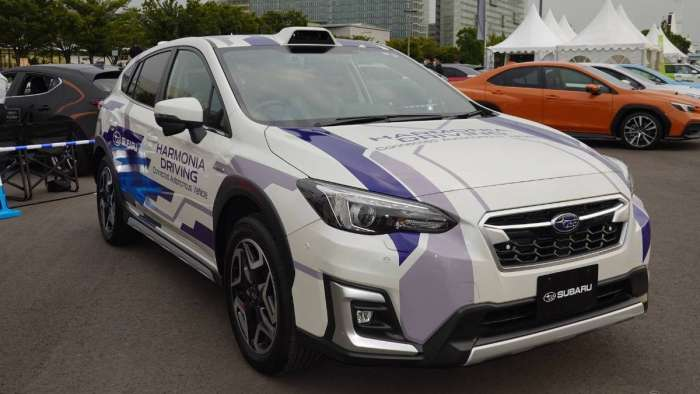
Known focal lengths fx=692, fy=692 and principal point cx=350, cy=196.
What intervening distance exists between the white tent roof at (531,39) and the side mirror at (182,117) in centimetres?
2457

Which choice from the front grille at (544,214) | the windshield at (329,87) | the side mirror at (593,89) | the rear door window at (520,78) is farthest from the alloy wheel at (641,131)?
the front grille at (544,214)

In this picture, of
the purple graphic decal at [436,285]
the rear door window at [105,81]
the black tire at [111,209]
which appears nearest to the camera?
the purple graphic decal at [436,285]

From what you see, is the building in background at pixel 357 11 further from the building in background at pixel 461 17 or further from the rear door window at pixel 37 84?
Answer: the rear door window at pixel 37 84

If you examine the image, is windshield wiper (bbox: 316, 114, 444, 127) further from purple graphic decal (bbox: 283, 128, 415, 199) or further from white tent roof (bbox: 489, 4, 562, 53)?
white tent roof (bbox: 489, 4, 562, 53)

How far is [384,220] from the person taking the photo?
276 cm

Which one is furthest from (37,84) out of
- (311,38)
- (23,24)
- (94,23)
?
(94,23)

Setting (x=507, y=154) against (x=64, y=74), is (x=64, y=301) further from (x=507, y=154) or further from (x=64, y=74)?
(x=64, y=74)

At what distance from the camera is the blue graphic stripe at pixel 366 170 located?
8.88 ft

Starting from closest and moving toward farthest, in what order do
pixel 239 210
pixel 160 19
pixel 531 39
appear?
pixel 239 210
pixel 531 39
pixel 160 19

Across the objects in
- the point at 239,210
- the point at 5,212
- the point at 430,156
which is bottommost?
the point at 5,212

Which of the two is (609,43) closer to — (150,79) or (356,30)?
(150,79)

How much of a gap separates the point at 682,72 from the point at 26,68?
96.7 ft

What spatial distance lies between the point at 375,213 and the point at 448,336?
558mm

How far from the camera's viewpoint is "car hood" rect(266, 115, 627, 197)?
288 centimetres
